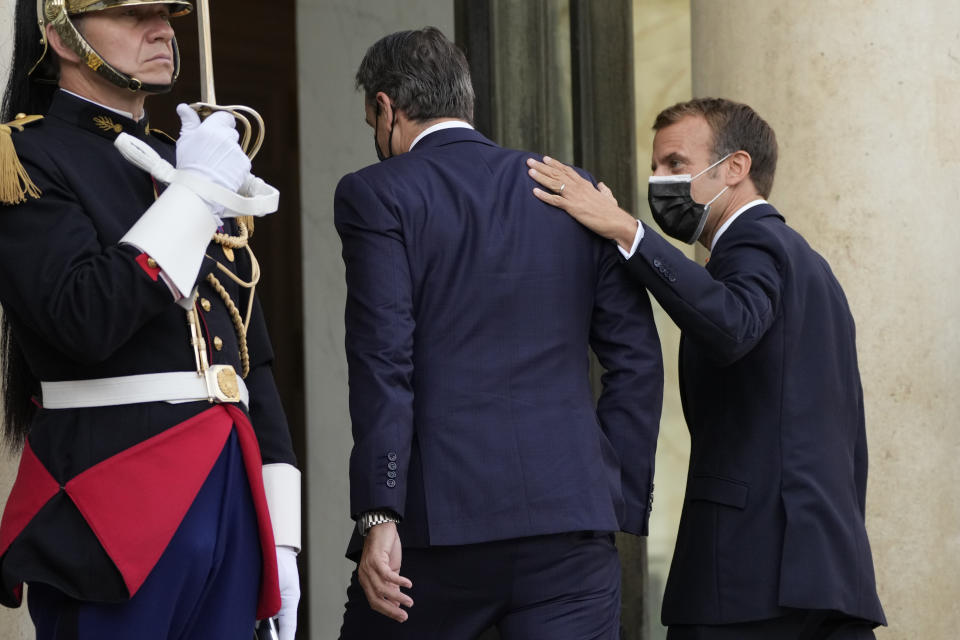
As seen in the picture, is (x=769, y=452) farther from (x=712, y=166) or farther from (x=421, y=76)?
(x=421, y=76)

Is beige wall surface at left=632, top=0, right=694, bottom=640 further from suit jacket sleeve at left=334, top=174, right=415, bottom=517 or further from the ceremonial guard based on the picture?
the ceremonial guard

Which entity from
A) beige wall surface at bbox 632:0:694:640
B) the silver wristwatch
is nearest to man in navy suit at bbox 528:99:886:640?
the silver wristwatch

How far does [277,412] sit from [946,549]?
223 cm

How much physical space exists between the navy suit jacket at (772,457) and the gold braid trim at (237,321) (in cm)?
91

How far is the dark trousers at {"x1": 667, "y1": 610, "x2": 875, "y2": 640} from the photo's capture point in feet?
10.9

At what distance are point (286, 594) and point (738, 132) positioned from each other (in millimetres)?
1556

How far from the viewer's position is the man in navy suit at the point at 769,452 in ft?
10.7

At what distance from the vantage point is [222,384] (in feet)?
8.44

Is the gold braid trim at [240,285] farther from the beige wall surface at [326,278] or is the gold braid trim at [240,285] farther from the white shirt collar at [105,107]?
the beige wall surface at [326,278]

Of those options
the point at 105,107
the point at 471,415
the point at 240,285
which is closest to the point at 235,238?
the point at 240,285

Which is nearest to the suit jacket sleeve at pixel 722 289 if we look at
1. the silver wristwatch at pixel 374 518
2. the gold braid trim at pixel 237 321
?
the silver wristwatch at pixel 374 518

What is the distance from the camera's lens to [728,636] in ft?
10.9

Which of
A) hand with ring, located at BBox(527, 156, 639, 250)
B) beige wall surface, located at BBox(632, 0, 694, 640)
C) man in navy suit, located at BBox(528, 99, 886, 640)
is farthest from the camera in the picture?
beige wall surface, located at BBox(632, 0, 694, 640)

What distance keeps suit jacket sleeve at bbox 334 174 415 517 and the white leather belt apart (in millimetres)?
353
